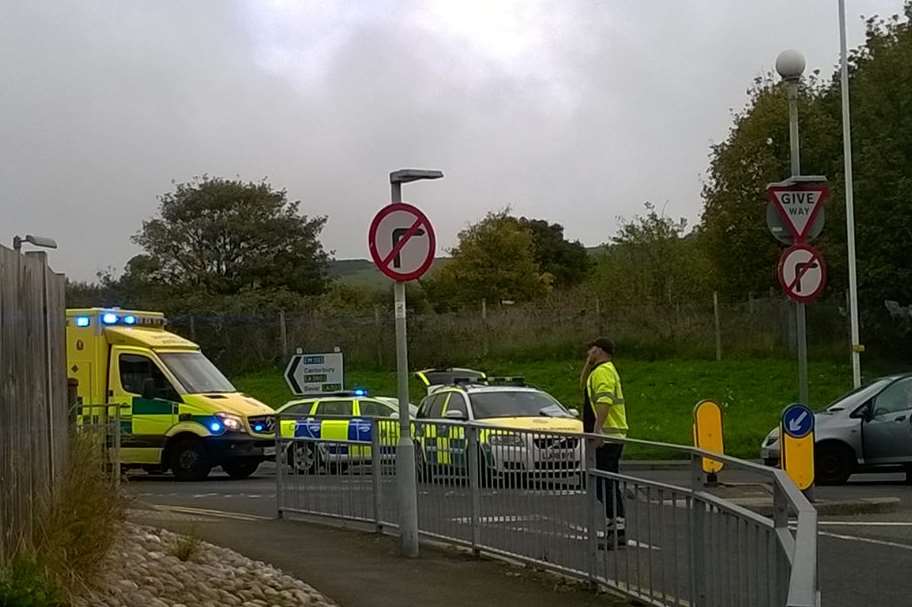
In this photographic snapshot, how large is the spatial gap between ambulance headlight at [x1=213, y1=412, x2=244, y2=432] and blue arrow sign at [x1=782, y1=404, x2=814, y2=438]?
33.9ft

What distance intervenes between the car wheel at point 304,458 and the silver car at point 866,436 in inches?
300

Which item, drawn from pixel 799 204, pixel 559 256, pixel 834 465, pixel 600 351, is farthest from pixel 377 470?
pixel 559 256

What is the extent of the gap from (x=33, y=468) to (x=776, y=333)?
31116 millimetres

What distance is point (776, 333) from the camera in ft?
122

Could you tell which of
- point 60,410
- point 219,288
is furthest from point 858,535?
A: point 219,288

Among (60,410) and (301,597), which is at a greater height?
(60,410)

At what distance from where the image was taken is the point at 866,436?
19.2 meters

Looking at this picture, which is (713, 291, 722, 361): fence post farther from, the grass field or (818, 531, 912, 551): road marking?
(818, 531, 912, 551): road marking

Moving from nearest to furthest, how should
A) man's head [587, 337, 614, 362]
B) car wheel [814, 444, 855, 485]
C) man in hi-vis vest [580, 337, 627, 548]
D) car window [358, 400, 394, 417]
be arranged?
man in hi-vis vest [580, 337, 627, 548] → man's head [587, 337, 614, 362] → car wheel [814, 444, 855, 485] → car window [358, 400, 394, 417]

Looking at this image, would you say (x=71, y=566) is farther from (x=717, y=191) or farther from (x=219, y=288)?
(x=219, y=288)

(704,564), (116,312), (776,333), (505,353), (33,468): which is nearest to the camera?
(704,564)

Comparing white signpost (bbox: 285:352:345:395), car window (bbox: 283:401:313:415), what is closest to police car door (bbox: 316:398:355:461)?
car window (bbox: 283:401:313:415)

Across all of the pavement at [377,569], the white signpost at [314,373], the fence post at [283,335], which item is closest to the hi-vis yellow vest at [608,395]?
the pavement at [377,569]

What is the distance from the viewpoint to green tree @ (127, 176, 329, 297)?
196 feet
